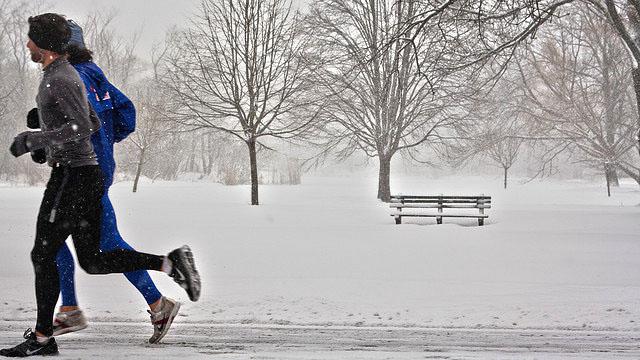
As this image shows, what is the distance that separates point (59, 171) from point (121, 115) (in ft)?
1.81

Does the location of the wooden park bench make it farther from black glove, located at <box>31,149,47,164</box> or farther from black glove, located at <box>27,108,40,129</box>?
black glove, located at <box>31,149,47,164</box>

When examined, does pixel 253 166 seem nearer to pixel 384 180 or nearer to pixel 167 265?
pixel 384 180

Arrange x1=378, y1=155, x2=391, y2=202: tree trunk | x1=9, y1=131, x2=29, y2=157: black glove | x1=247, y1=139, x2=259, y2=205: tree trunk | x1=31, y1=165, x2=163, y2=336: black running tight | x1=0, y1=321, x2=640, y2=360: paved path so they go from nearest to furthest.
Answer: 1. x1=9, y1=131, x2=29, y2=157: black glove
2. x1=31, y1=165, x2=163, y2=336: black running tight
3. x1=0, y1=321, x2=640, y2=360: paved path
4. x1=247, y1=139, x2=259, y2=205: tree trunk
5. x1=378, y1=155, x2=391, y2=202: tree trunk

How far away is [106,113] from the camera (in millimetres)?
3510

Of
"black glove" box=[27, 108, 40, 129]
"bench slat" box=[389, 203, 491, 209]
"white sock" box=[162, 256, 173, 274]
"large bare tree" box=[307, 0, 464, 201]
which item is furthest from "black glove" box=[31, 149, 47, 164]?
"large bare tree" box=[307, 0, 464, 201]

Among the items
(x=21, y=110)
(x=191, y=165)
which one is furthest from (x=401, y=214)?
(x=191, y=165)

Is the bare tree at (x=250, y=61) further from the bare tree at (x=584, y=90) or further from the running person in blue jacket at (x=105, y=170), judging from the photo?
the running person in blue jacket at (x=105, y=170)

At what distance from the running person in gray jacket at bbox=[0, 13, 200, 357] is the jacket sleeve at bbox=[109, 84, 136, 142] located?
0.31 m

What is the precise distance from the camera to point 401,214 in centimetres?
1582

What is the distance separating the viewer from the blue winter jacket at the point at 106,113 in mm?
3375

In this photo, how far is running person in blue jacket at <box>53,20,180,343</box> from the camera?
3361 millimetres

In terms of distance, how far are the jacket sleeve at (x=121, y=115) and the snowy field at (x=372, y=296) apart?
48.6 inches

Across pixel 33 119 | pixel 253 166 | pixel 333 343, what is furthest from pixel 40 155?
pixel 253 166

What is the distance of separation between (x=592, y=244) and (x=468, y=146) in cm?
1469
